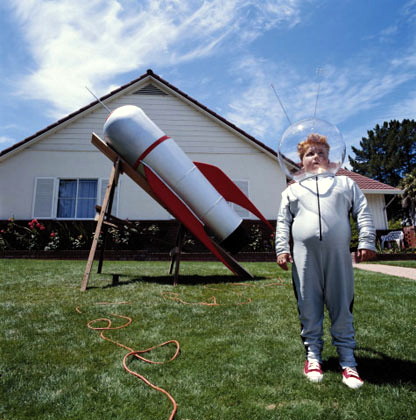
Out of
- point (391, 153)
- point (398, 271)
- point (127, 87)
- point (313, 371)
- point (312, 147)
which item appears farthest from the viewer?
point (391, 153)

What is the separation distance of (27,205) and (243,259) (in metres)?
8.32

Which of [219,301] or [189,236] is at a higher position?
[189,236]

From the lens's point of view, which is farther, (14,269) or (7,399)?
(14,269)

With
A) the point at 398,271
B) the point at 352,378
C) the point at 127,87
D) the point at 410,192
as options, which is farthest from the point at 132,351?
the point at 410,192

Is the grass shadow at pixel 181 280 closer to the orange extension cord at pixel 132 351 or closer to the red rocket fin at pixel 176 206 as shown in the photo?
the red rocket fin at pixel 176 206

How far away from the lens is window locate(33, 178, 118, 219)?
12.0m

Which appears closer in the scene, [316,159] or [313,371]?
[313,371]

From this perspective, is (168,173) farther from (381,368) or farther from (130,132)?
(381,368)

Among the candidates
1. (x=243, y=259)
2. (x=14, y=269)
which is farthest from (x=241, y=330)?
(x=243, y=259)

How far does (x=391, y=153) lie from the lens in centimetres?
4809

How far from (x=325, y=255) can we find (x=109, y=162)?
11455 millimetres

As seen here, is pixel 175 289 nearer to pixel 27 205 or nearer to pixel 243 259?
pixel 243 259

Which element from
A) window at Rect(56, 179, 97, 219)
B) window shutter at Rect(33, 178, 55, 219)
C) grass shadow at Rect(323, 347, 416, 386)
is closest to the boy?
grass shadow at Rect(323, 347, 416, 386)

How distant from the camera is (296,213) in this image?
2371 millimetres
